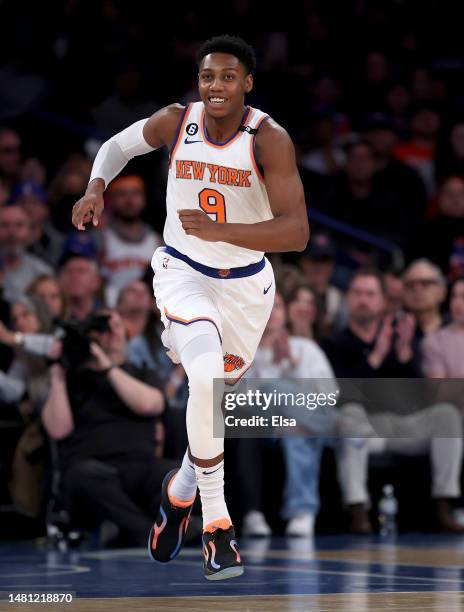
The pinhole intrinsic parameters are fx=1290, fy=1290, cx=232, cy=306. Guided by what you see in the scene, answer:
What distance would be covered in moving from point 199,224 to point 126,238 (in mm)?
5728

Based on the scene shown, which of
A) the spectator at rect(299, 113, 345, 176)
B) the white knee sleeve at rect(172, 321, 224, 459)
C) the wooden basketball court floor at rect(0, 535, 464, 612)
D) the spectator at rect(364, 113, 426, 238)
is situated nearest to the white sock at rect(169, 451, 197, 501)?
the wooden basketball court floor at rect(0, 535, 464, 612)

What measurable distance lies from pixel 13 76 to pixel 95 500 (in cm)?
512

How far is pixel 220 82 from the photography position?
577 centimetres

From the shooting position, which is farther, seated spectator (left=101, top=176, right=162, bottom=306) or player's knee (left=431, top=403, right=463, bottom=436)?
seated spectator (left=101, top=176, right=162, bottom=306)

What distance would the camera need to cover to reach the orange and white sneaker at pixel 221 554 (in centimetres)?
540

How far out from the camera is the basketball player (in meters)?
5.51

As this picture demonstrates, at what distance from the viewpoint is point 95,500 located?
323 inches

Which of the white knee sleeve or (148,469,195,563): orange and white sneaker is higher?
the white knee sleeve

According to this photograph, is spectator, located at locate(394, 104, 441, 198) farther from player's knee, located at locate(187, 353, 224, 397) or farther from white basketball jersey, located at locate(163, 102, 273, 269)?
player's knee, located at locate(187, 353, 224, 397)

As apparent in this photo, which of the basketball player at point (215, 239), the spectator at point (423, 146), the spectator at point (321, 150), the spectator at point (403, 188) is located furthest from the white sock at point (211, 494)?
the spectator at point (423, 146)

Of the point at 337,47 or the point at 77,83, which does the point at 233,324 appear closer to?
the point at 77,83

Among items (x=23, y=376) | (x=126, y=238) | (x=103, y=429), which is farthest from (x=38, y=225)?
(x=103, y=429)

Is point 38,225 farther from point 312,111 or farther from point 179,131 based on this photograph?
point 179,131

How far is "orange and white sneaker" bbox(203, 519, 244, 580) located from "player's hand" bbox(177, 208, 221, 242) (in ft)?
4.09
